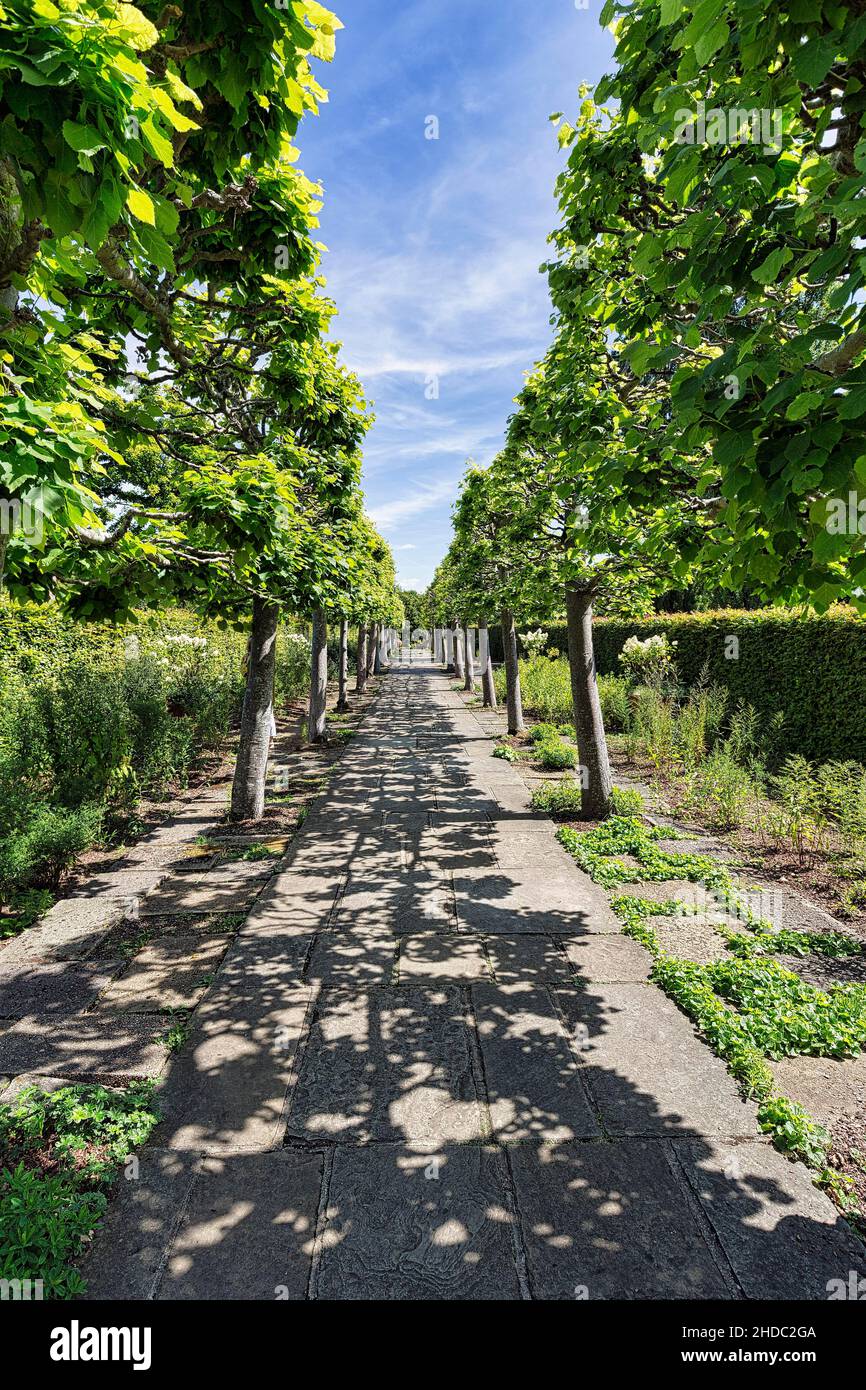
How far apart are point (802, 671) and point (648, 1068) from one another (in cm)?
757

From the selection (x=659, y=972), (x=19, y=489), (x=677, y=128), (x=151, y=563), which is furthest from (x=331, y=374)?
(x=659, y=972)

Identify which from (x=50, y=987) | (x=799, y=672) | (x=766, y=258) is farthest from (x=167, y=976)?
(x=799, y=672)

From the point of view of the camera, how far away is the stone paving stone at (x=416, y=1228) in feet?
7.21

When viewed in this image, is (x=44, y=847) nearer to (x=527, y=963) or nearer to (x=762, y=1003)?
(x=527, y=963)

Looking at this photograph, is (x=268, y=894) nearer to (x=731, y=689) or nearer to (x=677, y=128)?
(x=677, y=128)

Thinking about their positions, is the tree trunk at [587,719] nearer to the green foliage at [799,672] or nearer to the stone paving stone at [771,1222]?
the green foliage at [799,672]

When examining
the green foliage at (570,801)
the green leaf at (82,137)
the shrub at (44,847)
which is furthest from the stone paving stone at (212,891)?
the green leaf at (82,137)

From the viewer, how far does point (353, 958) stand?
4.50m

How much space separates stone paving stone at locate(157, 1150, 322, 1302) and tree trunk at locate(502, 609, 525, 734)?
1054 cm

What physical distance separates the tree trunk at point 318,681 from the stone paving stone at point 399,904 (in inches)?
268

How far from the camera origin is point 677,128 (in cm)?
272

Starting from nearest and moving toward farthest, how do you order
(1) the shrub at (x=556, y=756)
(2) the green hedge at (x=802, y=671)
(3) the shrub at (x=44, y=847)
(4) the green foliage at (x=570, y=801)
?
1. (3) the shrub at (x=44, y=847)
2. (4) the green foliage at (x=570, y=801)
3. (2) the green hedge at (x=802, y=671)
4. (1) the shrub at (x=556, y=756)

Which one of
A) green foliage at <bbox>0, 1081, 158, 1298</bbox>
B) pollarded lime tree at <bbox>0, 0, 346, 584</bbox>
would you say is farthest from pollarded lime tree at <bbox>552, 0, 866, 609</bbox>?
green foliage at <bbox>0, 1081, 158, 1298</bbox>

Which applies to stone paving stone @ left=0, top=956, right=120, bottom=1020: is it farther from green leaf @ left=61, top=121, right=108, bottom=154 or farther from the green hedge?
the green hedge
